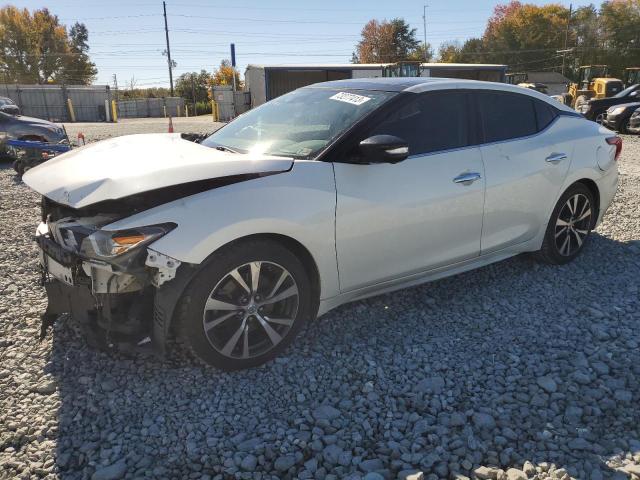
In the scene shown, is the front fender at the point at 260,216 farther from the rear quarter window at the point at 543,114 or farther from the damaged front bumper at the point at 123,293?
the rear quarter window at the point at 543,114

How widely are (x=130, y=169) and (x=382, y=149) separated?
1.41m

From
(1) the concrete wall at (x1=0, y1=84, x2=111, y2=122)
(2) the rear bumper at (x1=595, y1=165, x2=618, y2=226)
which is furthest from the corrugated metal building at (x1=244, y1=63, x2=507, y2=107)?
(2) the rear bumper at (x1=595, y1=165, x2=618, y2=226)

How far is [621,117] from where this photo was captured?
17.5 meters

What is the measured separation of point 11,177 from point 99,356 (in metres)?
8.26

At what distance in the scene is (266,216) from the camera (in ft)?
9.30

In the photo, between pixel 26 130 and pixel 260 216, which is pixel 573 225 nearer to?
pixel 260 216

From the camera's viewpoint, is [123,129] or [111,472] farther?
[123,129]

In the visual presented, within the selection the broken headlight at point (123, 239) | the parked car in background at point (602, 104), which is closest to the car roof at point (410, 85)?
the broken headlight at point (123, 239)

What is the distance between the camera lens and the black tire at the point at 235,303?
275 cm

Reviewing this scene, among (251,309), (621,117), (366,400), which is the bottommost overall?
(366,400)

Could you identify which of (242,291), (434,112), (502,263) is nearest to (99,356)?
(242,291)

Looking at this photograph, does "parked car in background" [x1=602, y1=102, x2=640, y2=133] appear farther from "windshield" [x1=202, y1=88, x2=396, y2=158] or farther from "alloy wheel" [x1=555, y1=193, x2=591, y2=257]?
"windshield" [x1=202, y1=88, x2=396, y2=158]

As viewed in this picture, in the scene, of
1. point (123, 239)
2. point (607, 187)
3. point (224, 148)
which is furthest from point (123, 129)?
point (123, 239)

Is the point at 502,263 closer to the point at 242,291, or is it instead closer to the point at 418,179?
the point at 418,179
